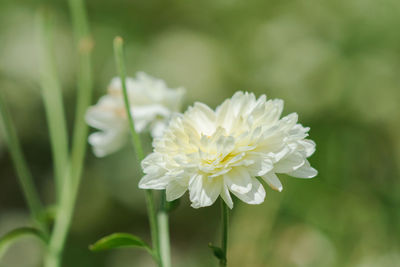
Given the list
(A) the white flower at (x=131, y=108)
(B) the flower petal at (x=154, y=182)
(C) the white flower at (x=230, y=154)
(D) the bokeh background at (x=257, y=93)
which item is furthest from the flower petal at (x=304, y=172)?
(D) the bokeh background at (x=257, y=93)

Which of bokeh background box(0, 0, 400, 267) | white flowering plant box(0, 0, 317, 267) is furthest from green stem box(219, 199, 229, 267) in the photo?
bokeh background box(0, 0, 400, 267)

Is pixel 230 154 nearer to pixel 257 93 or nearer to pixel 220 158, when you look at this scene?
pixel 220 158

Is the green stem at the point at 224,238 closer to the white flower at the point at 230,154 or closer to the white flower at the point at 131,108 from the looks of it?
the white flower at the point at 230,154

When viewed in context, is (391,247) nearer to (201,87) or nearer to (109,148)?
(109,148)

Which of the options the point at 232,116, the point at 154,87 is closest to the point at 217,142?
the point at 232,116

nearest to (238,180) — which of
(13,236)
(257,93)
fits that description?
(13,236)

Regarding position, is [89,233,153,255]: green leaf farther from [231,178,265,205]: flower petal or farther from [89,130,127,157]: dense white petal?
[89,130,127,157]: dense white petal
